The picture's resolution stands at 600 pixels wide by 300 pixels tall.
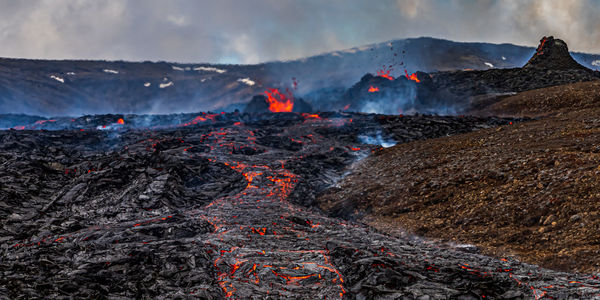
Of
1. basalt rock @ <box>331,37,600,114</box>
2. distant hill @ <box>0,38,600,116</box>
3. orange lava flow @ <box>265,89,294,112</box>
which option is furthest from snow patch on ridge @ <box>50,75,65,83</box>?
basalt rock @ <box>331,37,600,114</box>

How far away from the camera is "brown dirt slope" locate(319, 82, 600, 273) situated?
11.4 metres

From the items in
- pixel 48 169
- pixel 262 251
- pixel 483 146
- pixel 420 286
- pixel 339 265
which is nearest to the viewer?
pixel 420 286

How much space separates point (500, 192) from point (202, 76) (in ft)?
474

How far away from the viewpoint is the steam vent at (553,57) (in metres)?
59.3

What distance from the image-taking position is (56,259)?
35.8ft

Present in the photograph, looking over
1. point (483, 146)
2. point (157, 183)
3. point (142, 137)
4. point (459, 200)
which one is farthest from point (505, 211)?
point (142, 137)

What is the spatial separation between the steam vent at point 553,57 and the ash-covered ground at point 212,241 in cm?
4749

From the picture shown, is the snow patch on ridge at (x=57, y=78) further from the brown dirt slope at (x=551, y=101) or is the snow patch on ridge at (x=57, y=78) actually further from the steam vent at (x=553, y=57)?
the steam vent at (x=553, y=57)

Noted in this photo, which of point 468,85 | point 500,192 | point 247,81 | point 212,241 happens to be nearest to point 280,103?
point 468,85

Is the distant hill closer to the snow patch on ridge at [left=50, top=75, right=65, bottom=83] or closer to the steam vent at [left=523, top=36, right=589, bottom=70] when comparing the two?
the snow patch on ridge at [left=50, top=75, right=65, bottom=83]

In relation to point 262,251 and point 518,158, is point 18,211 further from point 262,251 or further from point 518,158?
point 518,158

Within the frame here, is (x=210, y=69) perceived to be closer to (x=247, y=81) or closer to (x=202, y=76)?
(x=202, y=76)

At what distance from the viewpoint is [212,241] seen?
45.1ft

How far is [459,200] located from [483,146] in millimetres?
7053
